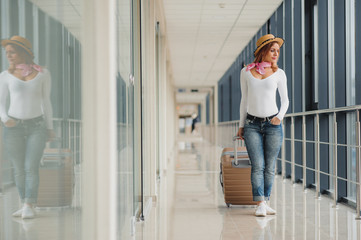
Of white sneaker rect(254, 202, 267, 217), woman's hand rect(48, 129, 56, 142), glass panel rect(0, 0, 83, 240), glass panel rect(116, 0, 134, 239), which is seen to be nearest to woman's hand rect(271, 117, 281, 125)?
white sneaker rect(254, 202, 267, 217)

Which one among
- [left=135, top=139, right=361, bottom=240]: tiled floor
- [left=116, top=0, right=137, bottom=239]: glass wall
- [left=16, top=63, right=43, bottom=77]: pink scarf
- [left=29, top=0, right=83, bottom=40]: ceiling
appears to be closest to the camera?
[left=16, top=63, right=43, bottom=77]: pink scarf

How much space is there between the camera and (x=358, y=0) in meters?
3.55

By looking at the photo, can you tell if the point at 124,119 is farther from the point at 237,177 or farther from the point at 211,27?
the point at 211,27

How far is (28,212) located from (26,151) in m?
0.16

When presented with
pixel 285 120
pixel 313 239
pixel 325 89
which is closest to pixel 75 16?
pixel 313 239

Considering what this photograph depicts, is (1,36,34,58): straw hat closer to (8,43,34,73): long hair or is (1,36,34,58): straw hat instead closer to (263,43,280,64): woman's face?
(8,43,34,73): long hair

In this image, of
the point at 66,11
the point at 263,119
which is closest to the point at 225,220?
the point at 263,119

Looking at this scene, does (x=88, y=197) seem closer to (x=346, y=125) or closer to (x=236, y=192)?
(x=236, y=192)

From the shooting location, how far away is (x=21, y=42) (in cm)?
103

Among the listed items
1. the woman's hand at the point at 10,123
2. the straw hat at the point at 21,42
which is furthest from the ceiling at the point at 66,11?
the woman's hand at the point at 10,123

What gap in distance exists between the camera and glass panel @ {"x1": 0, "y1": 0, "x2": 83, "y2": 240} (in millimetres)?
984

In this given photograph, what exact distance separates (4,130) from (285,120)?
18.0 feet

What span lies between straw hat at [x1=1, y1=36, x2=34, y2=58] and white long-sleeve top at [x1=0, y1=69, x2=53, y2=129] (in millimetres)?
66

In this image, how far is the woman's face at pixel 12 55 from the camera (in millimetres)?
965
